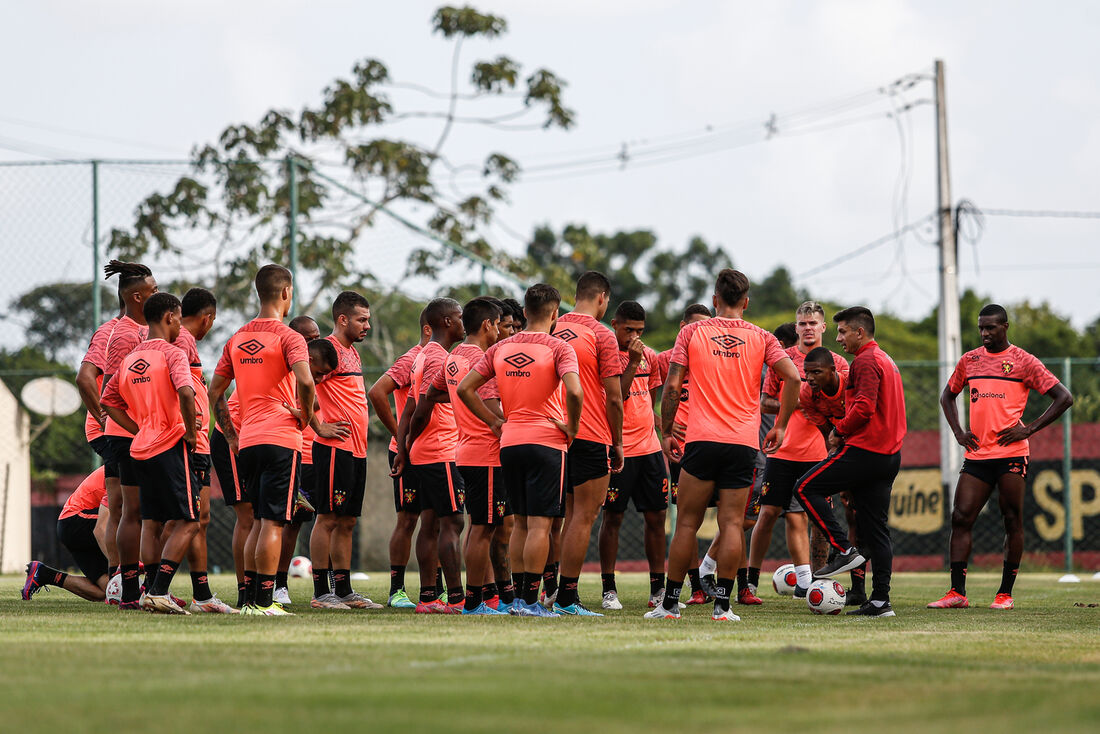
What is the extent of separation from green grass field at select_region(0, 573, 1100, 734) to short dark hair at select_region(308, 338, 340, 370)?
7.45 ft

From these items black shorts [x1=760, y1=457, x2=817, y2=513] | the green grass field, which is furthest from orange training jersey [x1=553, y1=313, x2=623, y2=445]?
black shorts [x1=760, y1=457, x2=817, y2=513]

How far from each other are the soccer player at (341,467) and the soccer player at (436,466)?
55cm

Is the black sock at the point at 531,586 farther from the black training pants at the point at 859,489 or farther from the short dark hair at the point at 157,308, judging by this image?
the short dark hair at the point at 157,308

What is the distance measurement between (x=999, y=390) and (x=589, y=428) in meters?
3.58

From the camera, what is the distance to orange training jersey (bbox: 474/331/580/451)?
846 centimetres

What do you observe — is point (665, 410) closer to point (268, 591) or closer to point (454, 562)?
point (454, 562)

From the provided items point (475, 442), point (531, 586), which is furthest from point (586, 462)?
point (531, 586)

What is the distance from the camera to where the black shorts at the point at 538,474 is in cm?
844

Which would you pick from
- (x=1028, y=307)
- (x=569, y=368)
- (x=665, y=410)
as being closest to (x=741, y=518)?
(x=665, y=410)

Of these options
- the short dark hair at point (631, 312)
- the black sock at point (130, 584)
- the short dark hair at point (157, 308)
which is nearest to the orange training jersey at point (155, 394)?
the short dark hair at point (157, 308)

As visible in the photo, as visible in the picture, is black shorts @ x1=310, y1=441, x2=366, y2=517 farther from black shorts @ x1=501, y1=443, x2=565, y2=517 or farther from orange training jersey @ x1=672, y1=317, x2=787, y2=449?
orange training jersey @ x1=672, y1=317, x2=787, y2=449

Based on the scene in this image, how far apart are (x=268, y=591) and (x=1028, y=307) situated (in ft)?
154

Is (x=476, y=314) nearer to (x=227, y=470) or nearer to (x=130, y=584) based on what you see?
(x=227, y=470)

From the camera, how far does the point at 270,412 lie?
8461 mm
